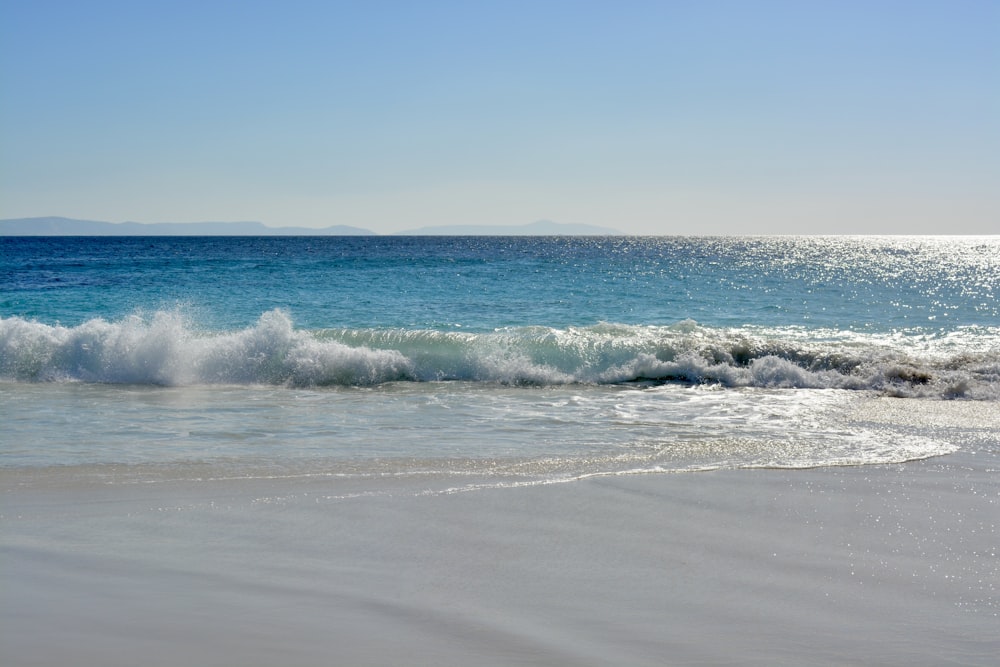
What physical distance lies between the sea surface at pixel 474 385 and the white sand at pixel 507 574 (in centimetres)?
82

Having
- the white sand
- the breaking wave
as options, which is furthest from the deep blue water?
the white sand

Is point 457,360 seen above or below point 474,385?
above

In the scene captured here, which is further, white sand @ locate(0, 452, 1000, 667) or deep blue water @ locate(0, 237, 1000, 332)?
deep blue water @ locate(0, 237, 1000, 332)

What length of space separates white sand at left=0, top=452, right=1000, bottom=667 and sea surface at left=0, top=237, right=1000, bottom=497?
817mm

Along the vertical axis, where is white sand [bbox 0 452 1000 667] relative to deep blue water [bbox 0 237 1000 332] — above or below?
below

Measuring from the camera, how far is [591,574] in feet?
14.9

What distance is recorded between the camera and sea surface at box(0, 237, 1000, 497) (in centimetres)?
750

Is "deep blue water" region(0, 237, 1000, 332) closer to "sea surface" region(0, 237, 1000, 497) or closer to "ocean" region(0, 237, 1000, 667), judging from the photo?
"sea surface" region(0, 237, 1000, 497)

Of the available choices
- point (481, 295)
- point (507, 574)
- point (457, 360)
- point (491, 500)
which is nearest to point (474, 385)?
point (457, 360)

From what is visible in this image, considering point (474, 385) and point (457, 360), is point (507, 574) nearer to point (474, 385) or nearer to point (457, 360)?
point (474, 385)

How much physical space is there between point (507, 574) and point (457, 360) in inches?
404

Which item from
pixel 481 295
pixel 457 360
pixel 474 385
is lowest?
pixel 474 385

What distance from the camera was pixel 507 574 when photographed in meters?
4.55

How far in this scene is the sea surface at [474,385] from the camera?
7504mm
